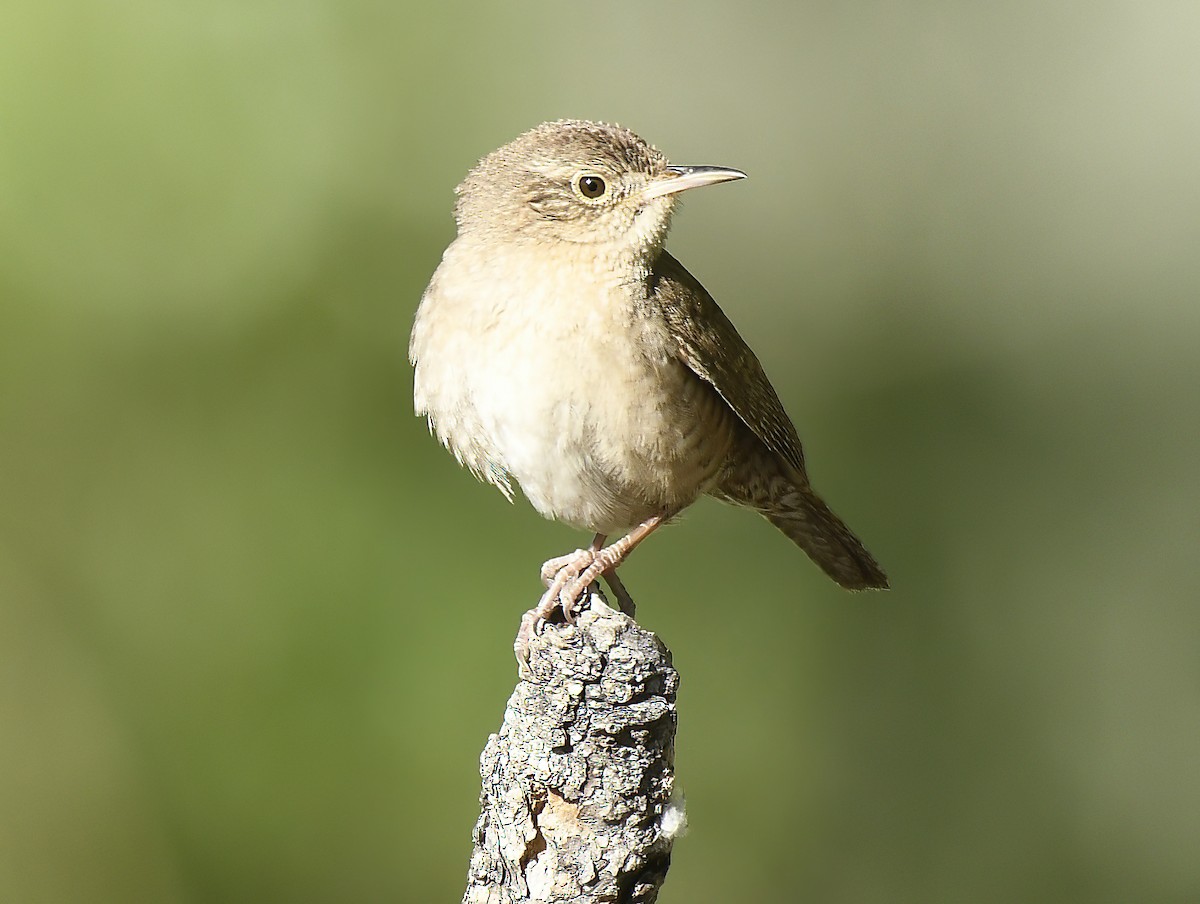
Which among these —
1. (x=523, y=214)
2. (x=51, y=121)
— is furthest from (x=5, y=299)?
(x=523, y=214)

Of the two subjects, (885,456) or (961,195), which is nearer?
(885,456)

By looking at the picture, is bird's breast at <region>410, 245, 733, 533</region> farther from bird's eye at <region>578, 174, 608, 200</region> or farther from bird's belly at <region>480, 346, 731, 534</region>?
bird's eye at <region>578, 174, 608, 200</region>

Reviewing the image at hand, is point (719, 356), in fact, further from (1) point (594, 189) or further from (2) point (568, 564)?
(2) point (568, 564)

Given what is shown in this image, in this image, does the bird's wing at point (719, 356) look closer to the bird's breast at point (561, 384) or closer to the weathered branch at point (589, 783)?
the bird's breast at point (561, 384)

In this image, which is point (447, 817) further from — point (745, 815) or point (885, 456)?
point (885, 456)

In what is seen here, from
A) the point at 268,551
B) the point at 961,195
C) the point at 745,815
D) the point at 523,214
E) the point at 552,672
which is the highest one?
the point at 523,214

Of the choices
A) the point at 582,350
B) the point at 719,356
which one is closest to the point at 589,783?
the point at 582,350

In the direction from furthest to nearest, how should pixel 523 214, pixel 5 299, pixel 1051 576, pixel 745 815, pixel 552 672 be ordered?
pixel 1051 576, pixel 745 815, pixel 5 299, pixel 523 214, pixel 552 672

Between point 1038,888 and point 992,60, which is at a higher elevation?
point 992,60
